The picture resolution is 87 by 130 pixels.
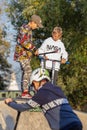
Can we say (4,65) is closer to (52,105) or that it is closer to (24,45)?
(24,45)

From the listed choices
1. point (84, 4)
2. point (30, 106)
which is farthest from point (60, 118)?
point (84, 4)

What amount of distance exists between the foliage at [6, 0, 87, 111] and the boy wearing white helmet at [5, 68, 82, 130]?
9.58m

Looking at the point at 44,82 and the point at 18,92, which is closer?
the point at 44,82

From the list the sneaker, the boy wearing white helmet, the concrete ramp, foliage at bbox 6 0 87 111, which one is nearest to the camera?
the boy wearing white helmet

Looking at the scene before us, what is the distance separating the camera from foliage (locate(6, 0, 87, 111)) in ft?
49.2

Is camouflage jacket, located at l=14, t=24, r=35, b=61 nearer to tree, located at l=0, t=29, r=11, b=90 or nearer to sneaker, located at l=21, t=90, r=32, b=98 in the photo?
sneaker, located at l=21, t=90, r=32, b=98

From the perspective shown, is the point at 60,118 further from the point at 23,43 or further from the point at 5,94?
the point at 5,94

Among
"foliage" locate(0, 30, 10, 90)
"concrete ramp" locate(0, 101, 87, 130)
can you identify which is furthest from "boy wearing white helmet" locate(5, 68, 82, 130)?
"foliage" locate(0, 30, 10, 90)

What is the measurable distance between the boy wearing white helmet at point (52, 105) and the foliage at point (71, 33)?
31.4 ft

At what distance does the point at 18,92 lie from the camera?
1052 cm

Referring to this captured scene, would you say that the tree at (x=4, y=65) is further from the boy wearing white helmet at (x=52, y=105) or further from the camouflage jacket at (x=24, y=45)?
the boy wearing white helmet at (x=52, y=105)

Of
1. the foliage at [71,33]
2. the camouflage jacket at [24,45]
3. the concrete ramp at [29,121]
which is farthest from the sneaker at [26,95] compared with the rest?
the foliage at [71,33]

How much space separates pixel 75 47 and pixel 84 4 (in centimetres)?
168

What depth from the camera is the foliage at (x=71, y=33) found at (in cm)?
1500
